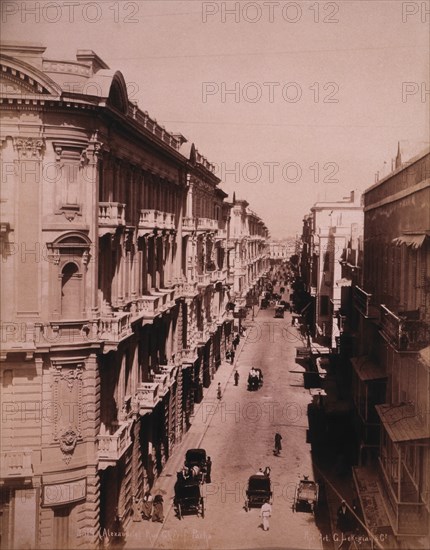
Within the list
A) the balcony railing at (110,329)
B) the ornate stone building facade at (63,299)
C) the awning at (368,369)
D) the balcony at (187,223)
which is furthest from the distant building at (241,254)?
the balcony railing at (110,329)

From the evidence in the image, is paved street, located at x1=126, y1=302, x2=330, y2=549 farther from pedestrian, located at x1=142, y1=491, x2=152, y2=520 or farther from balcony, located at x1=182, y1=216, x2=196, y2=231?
balcony, located at x1=182, y1=216, x2=196, y2=231

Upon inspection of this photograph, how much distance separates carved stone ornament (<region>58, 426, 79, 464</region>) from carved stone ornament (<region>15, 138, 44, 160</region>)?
8.92 metres

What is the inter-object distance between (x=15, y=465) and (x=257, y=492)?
10951 mm

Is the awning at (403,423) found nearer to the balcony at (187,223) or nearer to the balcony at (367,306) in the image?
the balcony at (367,306)

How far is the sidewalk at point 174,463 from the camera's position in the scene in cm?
2341

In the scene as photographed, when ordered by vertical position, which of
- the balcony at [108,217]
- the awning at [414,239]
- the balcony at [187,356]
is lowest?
the balcony at [187,356]

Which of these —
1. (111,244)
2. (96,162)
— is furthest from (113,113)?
(111,244)

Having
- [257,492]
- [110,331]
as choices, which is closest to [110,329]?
[110,331]

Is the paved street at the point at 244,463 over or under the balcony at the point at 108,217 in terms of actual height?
under

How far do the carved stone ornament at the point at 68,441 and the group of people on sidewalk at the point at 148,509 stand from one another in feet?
18.4

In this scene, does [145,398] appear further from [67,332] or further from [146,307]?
[67,332]

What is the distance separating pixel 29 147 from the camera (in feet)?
65.0

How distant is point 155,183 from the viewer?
30.5 metres

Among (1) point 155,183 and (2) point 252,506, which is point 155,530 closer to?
(2) point 252,506
